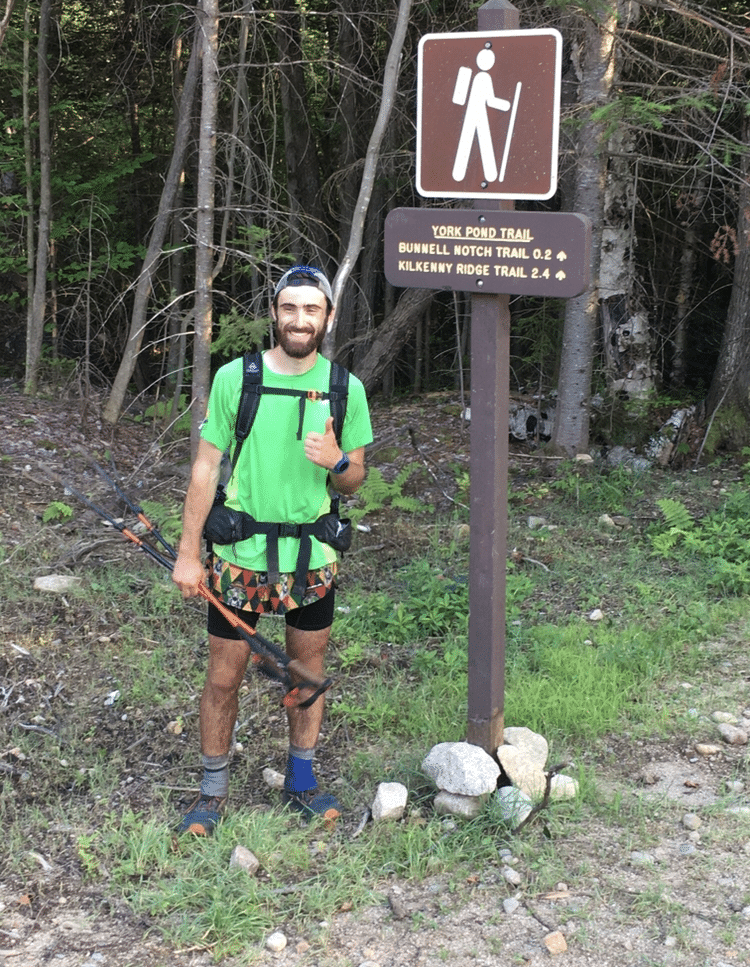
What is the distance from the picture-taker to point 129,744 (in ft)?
15.7

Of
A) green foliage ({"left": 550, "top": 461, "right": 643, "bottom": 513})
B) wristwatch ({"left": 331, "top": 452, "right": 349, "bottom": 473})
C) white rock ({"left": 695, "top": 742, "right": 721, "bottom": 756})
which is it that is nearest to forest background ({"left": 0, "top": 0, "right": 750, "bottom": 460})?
green foliage ({"left": 550, "top": 461, "right": 643, "bottom": 513})

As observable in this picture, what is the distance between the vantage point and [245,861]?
379cm

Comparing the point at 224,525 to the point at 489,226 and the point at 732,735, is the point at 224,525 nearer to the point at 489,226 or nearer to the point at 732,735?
the point at 489,226

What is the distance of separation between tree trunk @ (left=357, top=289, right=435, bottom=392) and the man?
7509mm

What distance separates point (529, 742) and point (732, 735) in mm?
1048

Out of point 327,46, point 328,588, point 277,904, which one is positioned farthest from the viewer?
point 327,46

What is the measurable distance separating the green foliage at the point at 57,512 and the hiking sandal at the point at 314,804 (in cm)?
369

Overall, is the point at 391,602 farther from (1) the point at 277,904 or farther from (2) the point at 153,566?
(1) the point at 277,904

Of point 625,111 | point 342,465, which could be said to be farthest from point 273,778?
point 625,111

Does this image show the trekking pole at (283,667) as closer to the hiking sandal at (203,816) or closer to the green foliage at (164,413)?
the hiking sandal at (203,816)

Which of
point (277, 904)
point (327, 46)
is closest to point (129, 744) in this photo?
point (277, 904)

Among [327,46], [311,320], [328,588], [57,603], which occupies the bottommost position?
[57,603]

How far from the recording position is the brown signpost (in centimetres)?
376

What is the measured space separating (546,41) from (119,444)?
7.21 m
